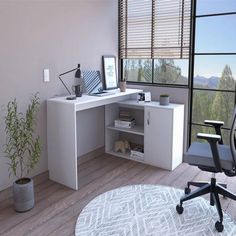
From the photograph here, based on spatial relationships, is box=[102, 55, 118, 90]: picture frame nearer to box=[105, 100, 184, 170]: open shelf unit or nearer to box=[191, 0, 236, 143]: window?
box=[105, 100, 184, 170]: open shelf unit

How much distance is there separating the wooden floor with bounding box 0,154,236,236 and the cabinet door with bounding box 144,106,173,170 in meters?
0.13

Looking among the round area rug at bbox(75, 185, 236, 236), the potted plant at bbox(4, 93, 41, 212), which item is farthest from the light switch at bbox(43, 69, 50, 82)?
the round area rug at bbox(75, 185, 236, 236)

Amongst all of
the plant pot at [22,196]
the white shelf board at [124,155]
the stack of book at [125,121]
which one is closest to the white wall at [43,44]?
the plant pot at [22,196]

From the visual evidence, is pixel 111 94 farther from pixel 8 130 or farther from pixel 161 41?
pixel 8 130

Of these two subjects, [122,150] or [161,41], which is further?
[122,150]

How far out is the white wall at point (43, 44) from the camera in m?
2.70

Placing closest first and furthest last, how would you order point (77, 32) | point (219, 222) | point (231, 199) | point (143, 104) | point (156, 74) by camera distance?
point (219, 222), point (231, 199), point (77, 32), point (143, 104), point (156, 74)

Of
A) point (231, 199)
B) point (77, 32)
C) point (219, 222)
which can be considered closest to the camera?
point (219, 222)

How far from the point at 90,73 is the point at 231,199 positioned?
2.17 m

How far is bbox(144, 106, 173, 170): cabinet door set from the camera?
339 centimetres

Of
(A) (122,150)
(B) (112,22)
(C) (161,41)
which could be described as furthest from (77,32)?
(A) (122,150)

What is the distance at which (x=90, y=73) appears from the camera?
3609 millimetres

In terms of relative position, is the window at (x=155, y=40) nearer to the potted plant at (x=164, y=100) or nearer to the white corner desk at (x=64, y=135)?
the potted plant at (x=164, y=100)

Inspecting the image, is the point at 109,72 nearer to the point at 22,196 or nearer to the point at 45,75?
the point at 45,75
